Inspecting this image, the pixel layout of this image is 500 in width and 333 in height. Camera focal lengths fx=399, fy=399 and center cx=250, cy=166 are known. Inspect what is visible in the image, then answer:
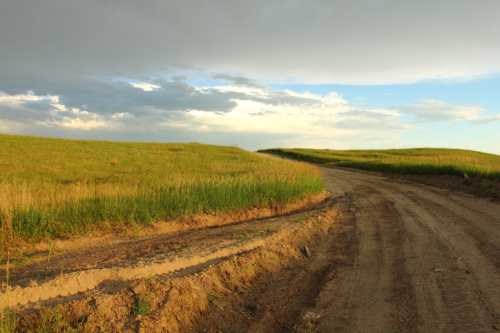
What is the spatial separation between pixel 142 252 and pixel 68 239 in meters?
2.62

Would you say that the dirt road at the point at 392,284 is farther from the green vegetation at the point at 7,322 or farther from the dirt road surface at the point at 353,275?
the green vegetation at the point at 7,322

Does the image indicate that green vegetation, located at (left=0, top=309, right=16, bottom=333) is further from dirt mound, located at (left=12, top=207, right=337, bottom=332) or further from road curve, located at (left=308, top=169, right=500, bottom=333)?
road curve, located at (left=308, top=169, right=500, bottom=333)

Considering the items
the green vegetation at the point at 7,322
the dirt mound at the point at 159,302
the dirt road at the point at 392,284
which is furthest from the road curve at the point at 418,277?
the green vegetation at the point at 7,322

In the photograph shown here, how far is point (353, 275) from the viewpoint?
6887mm

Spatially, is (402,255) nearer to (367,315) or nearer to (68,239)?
(367,315)

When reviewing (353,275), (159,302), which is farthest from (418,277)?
(159,302)

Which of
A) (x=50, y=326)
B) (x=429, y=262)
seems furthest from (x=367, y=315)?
(x=50, y=326)

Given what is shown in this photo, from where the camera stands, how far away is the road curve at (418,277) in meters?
5.04

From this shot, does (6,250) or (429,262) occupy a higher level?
(429,262)

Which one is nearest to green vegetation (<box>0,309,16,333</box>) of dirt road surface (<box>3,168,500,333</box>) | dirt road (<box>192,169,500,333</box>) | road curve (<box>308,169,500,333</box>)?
dirt road surface (<box>3,168,500,333</box>)

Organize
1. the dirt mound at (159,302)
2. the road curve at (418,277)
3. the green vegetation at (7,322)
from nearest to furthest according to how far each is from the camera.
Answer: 1. the green vegetation at (7,322)
2. the dirt mound at (159,302)
3. the road curve at (418,277)

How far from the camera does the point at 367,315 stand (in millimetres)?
5219

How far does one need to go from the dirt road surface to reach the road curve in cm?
2

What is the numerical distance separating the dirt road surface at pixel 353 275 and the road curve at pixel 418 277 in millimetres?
15
